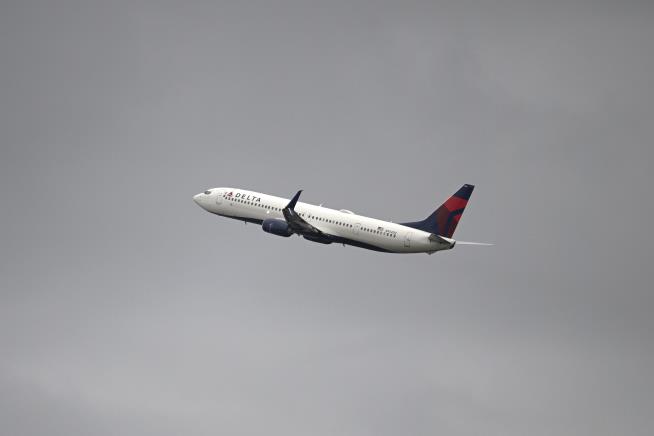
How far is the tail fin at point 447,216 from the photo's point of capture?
140375 mm

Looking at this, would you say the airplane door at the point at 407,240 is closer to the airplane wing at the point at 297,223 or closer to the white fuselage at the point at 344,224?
the white fuselage at the point at 344,224

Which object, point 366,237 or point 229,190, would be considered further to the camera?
point 229,190

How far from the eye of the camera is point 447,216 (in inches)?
5531

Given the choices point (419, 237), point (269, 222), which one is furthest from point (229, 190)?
point (419, 237)

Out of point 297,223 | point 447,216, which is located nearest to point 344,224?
point 297,223

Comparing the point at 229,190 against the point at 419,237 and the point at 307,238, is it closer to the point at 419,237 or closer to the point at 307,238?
the point at 307,238

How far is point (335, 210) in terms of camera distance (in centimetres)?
14300

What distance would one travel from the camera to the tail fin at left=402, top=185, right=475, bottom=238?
140375mm

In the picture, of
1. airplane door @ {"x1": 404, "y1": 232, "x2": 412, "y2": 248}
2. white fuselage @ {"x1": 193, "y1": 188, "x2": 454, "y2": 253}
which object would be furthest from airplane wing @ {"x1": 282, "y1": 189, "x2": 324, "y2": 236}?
airplane door @ {"x1": 404, "y1": 232, "x2": 412, "y2": 248}

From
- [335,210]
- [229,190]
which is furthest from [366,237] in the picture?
[229,190]

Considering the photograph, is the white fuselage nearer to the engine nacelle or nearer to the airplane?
the airplane

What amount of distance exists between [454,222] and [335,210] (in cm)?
1203

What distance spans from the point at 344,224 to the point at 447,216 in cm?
1018

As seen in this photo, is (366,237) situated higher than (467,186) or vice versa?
(467,186)
